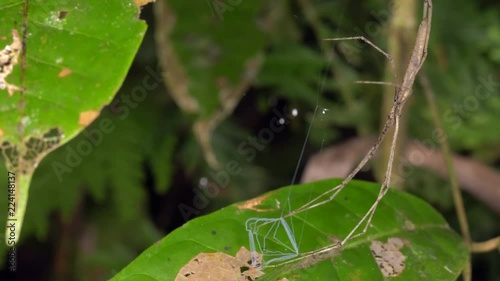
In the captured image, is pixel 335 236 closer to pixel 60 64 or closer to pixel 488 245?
pixel 488 245

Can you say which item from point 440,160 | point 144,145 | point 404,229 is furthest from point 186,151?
point 404,229

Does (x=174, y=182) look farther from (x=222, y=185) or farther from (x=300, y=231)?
(x=300, y=231)

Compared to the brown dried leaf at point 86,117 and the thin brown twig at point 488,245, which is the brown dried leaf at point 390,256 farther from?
the brown dried leaf at point 86,117

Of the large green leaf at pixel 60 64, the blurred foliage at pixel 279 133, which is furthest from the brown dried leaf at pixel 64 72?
the blurred foliage at pixel 279 133

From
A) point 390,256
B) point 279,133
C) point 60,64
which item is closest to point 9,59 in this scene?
point 60,64

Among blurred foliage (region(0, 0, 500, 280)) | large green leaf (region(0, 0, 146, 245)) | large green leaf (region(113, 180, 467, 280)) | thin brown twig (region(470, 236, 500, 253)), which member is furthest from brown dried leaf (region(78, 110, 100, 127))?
blurred foliage (region(0, 0, 500, 280))

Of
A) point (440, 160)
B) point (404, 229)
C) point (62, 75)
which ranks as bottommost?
point (440, 160)
